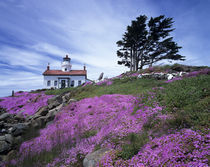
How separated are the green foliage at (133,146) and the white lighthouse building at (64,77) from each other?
151 ft

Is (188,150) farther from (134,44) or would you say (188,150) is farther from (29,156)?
(134,44)

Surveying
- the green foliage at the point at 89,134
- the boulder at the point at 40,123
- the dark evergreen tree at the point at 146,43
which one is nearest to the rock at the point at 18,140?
the boulder at the point at 40,123

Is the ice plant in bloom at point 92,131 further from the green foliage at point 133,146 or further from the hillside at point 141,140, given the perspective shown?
the green foliage at point 133,146

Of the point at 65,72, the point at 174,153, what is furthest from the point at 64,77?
the point at 174,153

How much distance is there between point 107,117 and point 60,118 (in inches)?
168

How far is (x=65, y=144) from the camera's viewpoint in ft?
20.2

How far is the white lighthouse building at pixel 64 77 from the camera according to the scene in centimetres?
4844

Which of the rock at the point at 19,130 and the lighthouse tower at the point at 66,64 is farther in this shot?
the lighthouse tower at the point at 66,64

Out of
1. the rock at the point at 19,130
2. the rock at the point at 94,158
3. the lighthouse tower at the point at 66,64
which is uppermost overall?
the lighthouse tower at the point at 66,64

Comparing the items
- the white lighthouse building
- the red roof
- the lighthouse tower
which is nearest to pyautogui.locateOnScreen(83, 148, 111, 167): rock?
the white lighthouse building

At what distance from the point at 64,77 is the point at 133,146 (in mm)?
47710

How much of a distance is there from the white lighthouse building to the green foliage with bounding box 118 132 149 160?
46011mm

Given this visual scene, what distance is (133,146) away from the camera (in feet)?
14.3

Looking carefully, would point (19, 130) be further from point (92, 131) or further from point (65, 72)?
point (65, 72)
